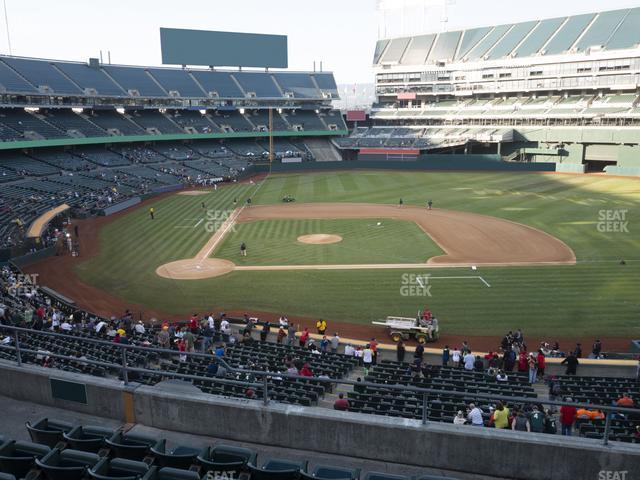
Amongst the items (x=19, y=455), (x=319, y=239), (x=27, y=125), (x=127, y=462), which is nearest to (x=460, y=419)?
(x=127, y=462)

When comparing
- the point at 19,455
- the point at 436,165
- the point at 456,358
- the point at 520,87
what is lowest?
the point at 456,358

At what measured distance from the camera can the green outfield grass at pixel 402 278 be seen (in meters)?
23.2

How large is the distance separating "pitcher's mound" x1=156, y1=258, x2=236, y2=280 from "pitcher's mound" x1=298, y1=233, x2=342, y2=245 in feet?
22.7

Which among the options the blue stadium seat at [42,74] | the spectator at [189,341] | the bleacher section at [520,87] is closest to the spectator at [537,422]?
the spectator at [189,341]

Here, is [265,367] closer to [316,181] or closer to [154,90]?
[316,181]

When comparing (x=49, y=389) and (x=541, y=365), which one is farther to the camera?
(x=541, y=365)

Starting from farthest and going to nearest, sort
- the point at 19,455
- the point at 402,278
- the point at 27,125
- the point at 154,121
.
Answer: the point at 154,121 < the point at 27,125 < the point at 402,278 < the point at 19,455

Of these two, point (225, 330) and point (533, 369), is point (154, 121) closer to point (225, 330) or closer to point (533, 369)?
point (225, 330)

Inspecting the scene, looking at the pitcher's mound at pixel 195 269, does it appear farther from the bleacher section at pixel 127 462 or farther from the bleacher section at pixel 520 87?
the bleacher section at pixel 520 87

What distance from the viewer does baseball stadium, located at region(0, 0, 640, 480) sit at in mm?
7195

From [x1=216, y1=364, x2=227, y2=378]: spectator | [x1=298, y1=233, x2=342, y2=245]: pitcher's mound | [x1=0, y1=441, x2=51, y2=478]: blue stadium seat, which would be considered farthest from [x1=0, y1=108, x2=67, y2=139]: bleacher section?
[x1=0, y1=441, x2=51, y2=478]: blue stadium seat

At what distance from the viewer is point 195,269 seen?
1221 inches

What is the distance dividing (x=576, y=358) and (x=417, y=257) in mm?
16285

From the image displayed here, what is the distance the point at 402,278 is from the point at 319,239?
34.6 feet
